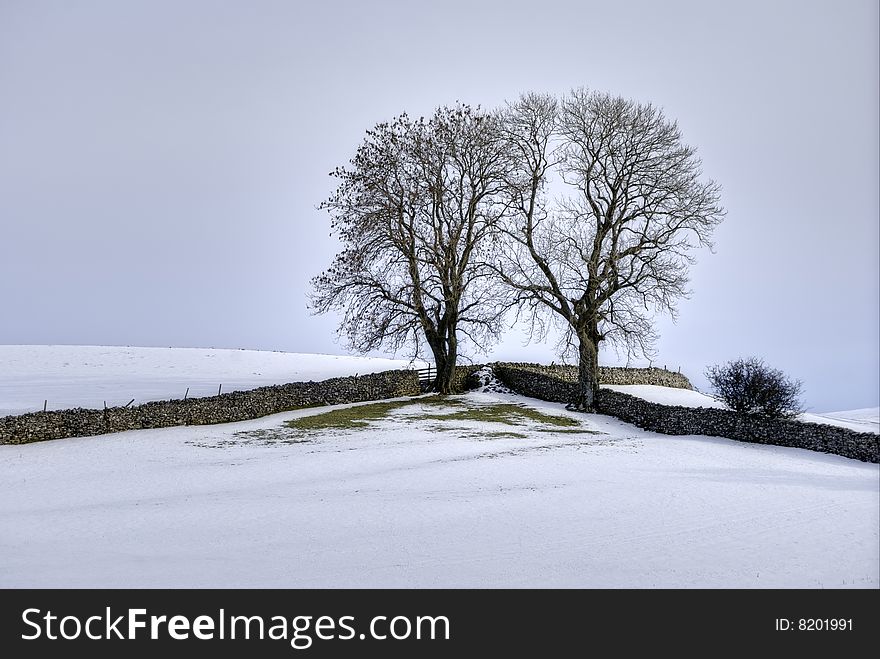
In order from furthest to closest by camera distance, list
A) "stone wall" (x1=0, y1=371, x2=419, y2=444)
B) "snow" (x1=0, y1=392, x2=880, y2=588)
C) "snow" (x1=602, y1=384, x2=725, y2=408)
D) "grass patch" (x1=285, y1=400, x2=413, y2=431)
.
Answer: "snow" (x1=602, y1=384, x2=725, y2=408) < "grass patch" (x1=285, y1=400, x2=413, y2=431) < "stone wall" (x1=0, y1=371, x2=419, y2=444) < "snow" (x1=0, y1=392, x2=880, y2=588)

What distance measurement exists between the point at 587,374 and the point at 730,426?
25.3 feet

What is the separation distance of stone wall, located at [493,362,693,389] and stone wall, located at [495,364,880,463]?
633 centimetres

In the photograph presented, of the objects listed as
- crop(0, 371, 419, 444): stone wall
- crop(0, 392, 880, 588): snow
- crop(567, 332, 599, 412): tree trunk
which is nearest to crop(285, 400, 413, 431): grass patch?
crop(0, 371, 419, 444): stone wall

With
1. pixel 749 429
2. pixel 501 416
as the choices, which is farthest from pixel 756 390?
pixel 501 416

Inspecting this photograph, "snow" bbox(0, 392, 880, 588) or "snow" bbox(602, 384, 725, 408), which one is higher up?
"snow" bbox(602, 384, 725, 408)

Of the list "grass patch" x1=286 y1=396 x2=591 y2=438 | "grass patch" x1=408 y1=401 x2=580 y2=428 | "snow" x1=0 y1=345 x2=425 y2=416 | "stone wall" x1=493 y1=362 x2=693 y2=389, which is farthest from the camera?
"stone wall" x1=493 y1=362 x2=693 y2=389

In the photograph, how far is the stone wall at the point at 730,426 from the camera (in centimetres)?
1602

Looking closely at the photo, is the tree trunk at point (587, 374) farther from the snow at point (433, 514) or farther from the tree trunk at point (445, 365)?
the snow at point (433, 514)

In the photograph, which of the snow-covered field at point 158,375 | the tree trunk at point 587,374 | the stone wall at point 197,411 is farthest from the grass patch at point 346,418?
the tree trunk at point 587,374

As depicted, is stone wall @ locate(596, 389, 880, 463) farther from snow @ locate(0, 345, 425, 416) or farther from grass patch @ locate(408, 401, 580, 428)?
snow @ locate(0, 345, 425, 416)

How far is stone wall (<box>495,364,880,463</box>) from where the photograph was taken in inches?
631

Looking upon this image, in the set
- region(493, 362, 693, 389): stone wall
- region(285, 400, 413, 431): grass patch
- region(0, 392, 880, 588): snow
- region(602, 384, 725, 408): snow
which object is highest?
region(493, 362, 693, 389): stone wall

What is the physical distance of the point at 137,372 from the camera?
32969 millimetres

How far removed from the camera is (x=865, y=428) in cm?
1752
